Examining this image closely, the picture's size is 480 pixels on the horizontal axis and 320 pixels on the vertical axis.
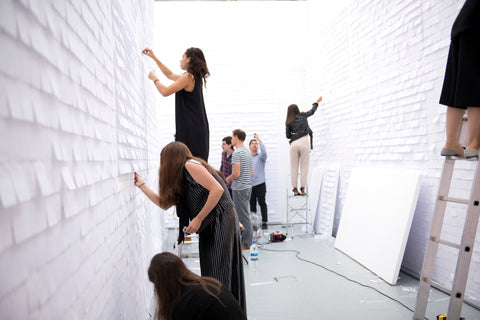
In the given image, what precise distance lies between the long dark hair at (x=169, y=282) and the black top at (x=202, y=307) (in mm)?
34

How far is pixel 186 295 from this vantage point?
108 cm

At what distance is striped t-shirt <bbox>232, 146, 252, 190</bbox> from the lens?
380 centimetres

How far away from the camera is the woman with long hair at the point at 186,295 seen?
1.03 m

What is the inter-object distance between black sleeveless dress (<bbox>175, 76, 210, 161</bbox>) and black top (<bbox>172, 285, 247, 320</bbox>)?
1096 millimetres

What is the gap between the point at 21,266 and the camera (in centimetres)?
47

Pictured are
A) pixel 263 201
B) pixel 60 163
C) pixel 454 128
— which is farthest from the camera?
pixel 263 201

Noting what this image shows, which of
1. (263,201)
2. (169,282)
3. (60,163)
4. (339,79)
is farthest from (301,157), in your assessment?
(60,163)

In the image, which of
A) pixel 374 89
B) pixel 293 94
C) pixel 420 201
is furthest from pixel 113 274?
pixel 293 94

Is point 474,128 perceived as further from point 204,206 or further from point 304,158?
point 304,158

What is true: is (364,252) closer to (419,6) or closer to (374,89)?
(374,89)

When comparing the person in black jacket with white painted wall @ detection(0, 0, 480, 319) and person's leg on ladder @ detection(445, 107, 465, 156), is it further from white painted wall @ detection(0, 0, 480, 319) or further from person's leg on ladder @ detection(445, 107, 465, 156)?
person's leg on ladder @ detection(445, 107, 465, 156)

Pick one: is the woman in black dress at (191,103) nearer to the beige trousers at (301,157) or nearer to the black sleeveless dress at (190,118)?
the black sleeveless dress at (190,118)

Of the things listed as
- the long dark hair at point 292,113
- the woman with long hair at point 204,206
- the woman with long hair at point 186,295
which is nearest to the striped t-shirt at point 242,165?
the long dark hair at point 292,113

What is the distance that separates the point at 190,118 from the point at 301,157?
126 inches
